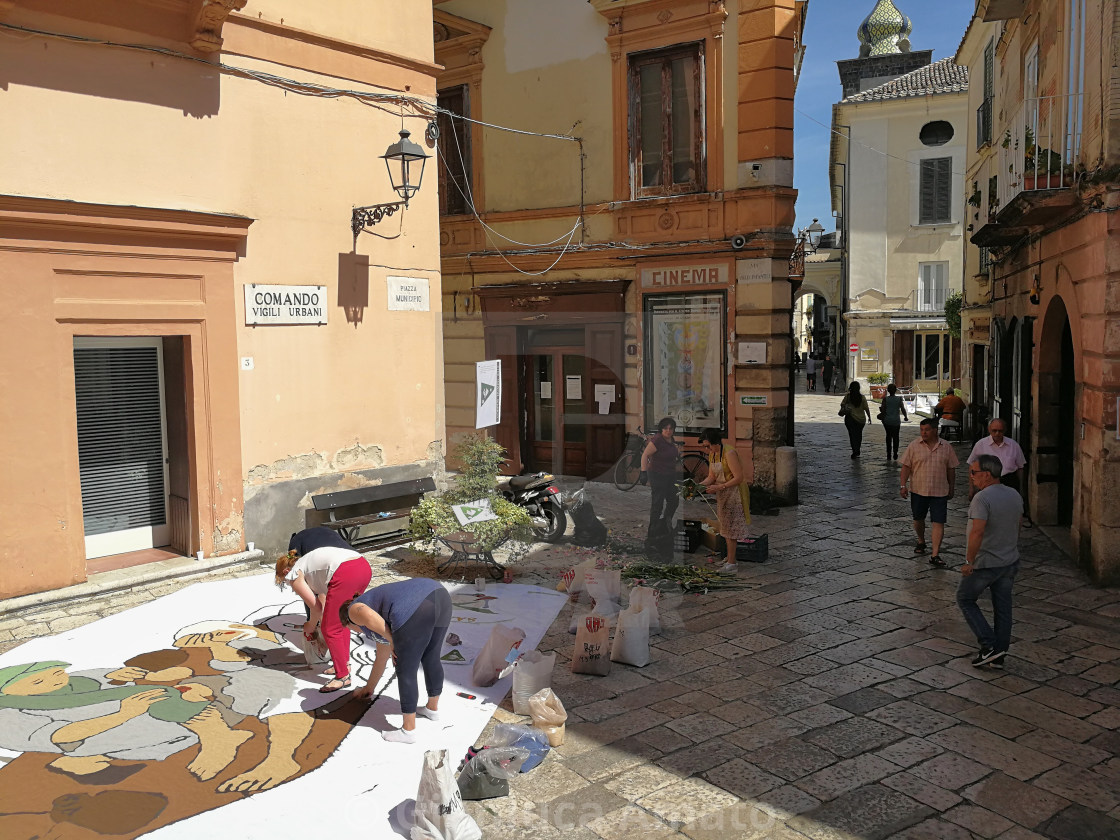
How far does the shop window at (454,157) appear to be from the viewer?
1603cm

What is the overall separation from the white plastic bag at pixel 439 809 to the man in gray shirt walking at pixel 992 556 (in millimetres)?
4024

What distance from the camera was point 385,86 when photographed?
10703 mm

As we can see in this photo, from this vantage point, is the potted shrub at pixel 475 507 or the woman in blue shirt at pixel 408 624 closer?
the woman in blue shirt at pixel 408 624

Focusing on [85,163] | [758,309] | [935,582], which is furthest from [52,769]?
[758,309]

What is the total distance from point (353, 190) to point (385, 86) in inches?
53.2

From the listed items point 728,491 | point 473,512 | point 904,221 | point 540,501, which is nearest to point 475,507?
point 473,512

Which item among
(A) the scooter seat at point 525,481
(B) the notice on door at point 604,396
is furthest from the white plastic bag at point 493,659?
(B) the notice on door at point 604,396

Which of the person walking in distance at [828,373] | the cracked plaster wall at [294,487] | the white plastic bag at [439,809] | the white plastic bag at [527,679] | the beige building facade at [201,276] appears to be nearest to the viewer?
the white plastic bag at [439,809]

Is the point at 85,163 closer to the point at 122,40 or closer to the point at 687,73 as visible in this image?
the point at 122,40

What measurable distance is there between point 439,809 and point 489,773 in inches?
23.7

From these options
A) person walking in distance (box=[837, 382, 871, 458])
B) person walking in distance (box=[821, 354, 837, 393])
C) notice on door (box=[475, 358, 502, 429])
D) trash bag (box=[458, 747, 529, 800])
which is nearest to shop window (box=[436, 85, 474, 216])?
notice on door (box=[475, 358, 502, 429])

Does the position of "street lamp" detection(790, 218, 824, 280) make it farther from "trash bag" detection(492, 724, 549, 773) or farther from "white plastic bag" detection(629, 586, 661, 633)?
"trash bag" detection(492, 724, 549, 773)

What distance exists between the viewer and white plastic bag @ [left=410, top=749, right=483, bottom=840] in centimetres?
440

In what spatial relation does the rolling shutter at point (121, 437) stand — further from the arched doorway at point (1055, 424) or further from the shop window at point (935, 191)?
the shop window at point (935, 191)
